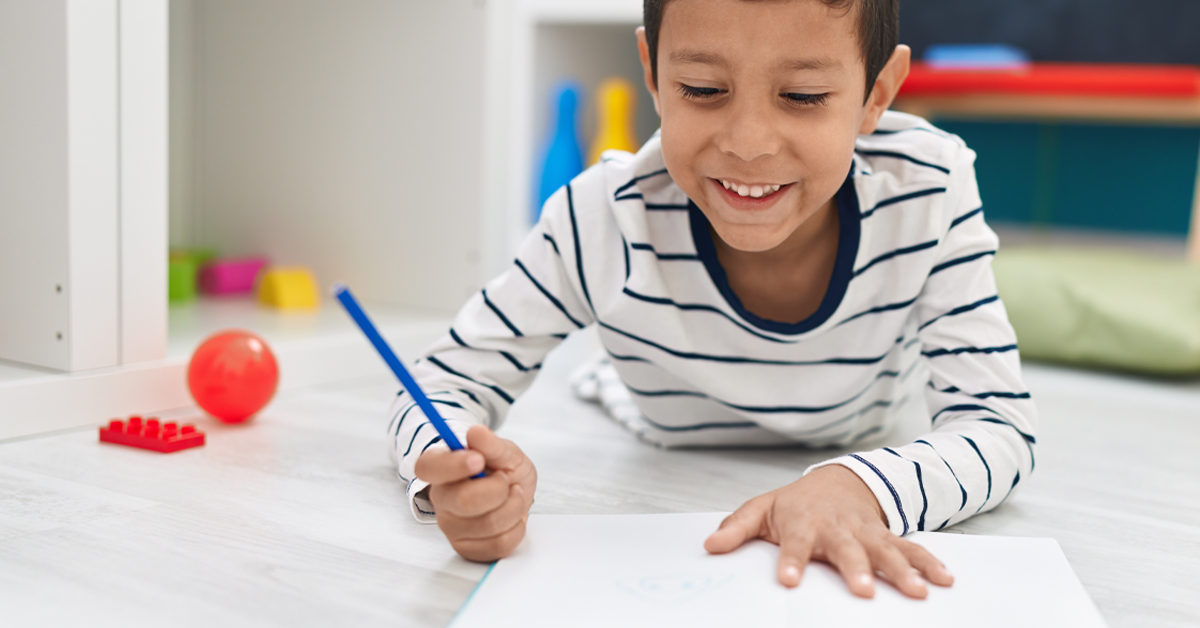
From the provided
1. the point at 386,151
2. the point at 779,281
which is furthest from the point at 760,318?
the point at 386,151

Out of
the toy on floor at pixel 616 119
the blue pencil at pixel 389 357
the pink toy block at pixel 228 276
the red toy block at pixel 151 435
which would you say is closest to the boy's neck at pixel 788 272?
the blue pencil at pixel 389 357

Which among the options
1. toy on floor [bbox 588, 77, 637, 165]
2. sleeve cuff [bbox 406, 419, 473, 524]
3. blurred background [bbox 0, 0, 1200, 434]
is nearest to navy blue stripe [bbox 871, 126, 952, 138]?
sleeve cuff [bbox 406, 419, 473, 524]

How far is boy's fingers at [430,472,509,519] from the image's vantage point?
554 mm

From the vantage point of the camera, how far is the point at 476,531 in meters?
0.57

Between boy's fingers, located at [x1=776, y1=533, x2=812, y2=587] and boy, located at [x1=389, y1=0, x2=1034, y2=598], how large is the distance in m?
0.04

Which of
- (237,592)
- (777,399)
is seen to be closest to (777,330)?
(777,399)

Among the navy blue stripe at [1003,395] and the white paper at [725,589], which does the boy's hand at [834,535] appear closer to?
the white paper at [725,589]

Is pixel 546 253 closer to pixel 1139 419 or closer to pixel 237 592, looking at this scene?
pixel 237 592

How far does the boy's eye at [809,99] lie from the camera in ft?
2.15

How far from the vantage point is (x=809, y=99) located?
66cm

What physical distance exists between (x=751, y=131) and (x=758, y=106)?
2 cm

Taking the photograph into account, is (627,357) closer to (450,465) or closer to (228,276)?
(450,465)

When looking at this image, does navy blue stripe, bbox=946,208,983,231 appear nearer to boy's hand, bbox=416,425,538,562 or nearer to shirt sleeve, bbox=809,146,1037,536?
shirt sleeve, bbox=809,146,1037,536

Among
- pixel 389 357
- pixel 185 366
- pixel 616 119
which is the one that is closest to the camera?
pixel 389 357
